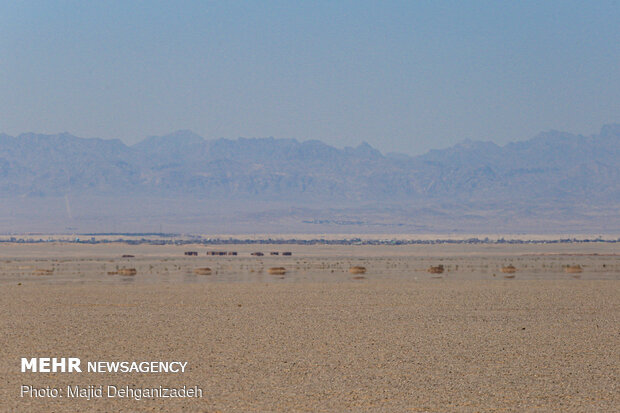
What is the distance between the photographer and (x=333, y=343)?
19.7 metres

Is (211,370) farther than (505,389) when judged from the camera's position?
Yes

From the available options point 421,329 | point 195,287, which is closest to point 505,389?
point 421,329

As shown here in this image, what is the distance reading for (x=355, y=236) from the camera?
154750 mm

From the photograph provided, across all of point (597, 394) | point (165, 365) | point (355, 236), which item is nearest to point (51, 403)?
point (165, 365)

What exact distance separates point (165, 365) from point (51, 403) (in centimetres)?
326

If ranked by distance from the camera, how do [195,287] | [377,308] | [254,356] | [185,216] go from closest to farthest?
[254,356]
[377,308]
[195,287]
[185,216]

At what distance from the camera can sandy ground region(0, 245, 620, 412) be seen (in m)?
14.4

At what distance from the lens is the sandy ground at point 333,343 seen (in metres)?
14.4

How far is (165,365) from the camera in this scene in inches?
670

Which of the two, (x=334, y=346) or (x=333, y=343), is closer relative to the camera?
(x=334, y=346)

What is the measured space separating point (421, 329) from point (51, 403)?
1063cm

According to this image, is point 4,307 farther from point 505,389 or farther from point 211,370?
point 505,389

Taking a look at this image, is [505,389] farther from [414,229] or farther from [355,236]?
[414,229]

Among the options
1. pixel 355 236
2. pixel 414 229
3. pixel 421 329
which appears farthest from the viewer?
pixel 414 229
